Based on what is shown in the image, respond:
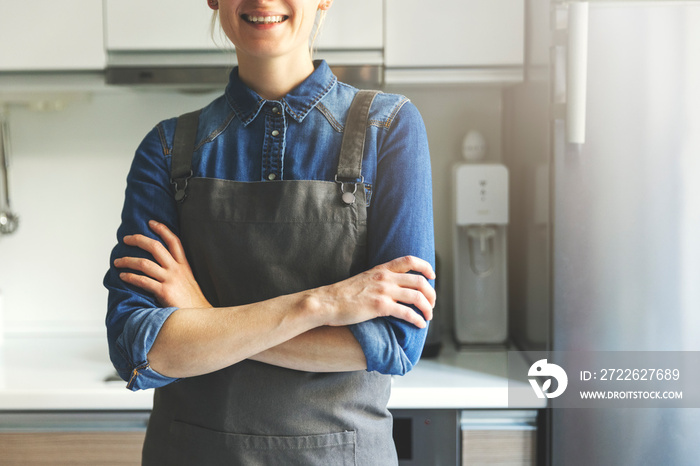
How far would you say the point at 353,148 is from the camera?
37.6 inches

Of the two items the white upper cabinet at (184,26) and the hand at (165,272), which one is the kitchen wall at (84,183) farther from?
the hand at (165,272)

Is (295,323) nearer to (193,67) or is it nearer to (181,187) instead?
(181,187)

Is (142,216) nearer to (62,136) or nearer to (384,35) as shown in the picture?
(384,35)

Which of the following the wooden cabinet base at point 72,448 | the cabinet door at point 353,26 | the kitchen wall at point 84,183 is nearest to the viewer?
the wooden cabinet base at point 72,448

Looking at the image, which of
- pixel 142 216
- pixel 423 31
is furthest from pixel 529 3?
pixel 142 216

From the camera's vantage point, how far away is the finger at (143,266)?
3.15 ft

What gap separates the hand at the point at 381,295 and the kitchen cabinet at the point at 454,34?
0.96m

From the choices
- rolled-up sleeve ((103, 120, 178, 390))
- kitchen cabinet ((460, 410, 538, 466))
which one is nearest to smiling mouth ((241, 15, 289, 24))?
rolled-up sleeve ((103, 120, 178, 390))

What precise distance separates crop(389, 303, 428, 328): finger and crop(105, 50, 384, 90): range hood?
3.14ft

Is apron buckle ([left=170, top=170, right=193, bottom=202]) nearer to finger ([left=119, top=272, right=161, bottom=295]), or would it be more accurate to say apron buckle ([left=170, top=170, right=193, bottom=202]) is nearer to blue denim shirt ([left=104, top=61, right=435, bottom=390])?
blue denim shirt ([left=104, top=61, right=435, bottom=390])

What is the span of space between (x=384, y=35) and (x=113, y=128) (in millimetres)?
944

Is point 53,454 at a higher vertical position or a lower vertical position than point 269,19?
lower

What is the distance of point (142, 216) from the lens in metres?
1.00

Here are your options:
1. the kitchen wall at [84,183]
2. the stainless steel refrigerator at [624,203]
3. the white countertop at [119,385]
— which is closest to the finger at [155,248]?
the white countertop at [119,385]
